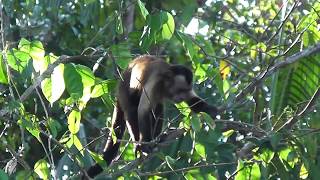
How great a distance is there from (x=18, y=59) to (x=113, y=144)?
1644mm

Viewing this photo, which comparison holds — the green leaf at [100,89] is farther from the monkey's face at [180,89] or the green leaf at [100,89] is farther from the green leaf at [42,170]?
the monkey's face at [180,89]

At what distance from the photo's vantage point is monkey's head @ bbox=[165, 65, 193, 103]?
461 cm

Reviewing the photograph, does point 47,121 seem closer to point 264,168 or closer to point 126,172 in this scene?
point 126,172

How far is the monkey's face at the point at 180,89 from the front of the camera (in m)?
4.61

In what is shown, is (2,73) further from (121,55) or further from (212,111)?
(212,111)

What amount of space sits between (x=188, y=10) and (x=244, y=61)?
186cm

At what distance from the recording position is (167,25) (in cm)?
302

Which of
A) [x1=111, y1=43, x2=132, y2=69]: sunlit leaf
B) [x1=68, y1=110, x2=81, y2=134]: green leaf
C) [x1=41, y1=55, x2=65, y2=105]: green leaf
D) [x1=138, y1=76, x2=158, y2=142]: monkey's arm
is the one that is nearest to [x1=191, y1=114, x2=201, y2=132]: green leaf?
[x1=111, y1=43, x2=132, y2=69]: sunlit leaf

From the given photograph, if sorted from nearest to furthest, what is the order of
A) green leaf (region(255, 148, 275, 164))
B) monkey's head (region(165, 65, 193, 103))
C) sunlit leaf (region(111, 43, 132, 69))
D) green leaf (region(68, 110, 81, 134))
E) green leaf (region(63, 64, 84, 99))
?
green leaf (region(63, 64, 84, 99))
sunlit leaf (region(111, 43, 132, 69))
green leaf (region(68, 110, 81, 134))
green leaf (region(255, 148, 275, 164))
monkey's head (region(165, 65, 193, 103))

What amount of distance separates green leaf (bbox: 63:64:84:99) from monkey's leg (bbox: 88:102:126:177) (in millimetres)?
1124

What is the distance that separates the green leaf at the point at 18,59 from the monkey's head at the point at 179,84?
1801mm

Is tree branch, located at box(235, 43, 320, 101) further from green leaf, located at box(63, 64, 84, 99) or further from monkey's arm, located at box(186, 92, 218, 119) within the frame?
green leaf, located at box(63, 64, 84, 99)

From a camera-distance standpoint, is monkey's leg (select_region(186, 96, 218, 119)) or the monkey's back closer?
monkey's leg (select_region(186, 96, 218, 119))

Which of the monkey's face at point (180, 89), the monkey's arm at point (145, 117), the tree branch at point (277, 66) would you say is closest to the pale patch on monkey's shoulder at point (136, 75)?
the monkey's arm at point (145, 117)
